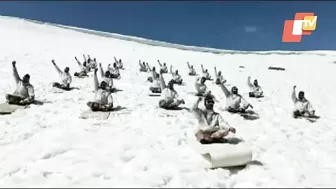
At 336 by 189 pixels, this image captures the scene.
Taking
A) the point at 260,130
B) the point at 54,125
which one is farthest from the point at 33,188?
the point at 260,130

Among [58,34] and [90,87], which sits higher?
[58,34]

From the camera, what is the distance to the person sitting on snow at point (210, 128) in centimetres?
908

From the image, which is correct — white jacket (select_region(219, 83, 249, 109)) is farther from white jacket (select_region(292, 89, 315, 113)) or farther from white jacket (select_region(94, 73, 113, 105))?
white jacket (select_region(94, 73, 113, 105))

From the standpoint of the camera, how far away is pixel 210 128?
9.09m

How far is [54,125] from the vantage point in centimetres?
1126

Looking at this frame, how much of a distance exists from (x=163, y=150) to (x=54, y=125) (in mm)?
3575

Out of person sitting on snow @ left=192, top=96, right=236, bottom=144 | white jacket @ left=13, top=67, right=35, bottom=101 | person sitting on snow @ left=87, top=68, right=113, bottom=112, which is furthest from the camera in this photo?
white jacket @ left=13, top=67, right=35, bottom=101

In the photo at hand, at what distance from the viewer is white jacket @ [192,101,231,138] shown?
9.09 m

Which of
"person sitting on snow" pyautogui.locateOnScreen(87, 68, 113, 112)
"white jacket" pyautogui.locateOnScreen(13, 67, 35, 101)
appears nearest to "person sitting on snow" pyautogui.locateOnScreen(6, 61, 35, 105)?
"white jacket" pyautogui.locateOnScreen(13, 67, 35, 101)

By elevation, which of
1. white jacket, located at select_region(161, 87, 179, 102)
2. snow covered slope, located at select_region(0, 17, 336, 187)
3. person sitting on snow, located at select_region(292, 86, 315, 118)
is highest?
white jacket, located at select_region(161, 87, 179, 102)

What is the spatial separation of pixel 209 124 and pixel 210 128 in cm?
32

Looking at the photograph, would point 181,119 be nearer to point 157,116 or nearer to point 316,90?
point 157,116

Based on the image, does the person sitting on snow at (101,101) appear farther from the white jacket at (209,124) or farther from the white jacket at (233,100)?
the white jacket at (209,124)

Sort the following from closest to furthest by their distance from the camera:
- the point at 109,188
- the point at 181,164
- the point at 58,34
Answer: the point at 109,188, the point at 181,164, the point at 58,34
